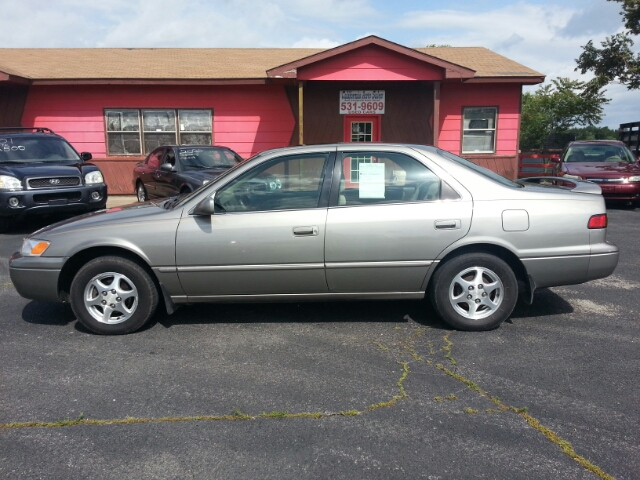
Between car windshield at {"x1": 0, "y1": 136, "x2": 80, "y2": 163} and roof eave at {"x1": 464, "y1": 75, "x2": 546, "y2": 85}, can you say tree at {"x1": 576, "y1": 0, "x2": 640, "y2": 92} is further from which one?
car windshield at {"x1": 0, "y1": 136, "x2": 80, "y2": 163}

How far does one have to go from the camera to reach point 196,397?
342 centimetres

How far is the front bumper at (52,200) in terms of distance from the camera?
8.70 m

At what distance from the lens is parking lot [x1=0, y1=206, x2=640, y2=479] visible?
2.75 m

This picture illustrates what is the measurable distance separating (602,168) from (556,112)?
21.3 metres

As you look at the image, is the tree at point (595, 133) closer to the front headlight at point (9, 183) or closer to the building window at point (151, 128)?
the building window at point (151, 128)

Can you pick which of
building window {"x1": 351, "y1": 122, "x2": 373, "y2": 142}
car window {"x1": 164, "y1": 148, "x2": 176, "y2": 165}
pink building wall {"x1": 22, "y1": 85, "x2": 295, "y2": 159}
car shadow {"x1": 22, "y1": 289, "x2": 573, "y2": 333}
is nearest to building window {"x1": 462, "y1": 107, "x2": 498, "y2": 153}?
building window {"x1": 351, "y1": 122, "x2": 373, "y2": 142}

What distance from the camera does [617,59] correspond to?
21.3m

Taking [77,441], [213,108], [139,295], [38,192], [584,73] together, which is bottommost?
[77,441]

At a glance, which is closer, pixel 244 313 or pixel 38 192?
pixel 244 313

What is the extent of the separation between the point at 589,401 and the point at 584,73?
2252cm

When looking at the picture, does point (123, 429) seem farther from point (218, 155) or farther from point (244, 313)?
point (218, 155)

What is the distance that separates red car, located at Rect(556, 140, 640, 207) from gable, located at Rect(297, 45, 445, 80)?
372 centimetres

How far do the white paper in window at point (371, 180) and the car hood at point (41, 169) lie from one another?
6.66m

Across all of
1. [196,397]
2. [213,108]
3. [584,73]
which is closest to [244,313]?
[196,397]
